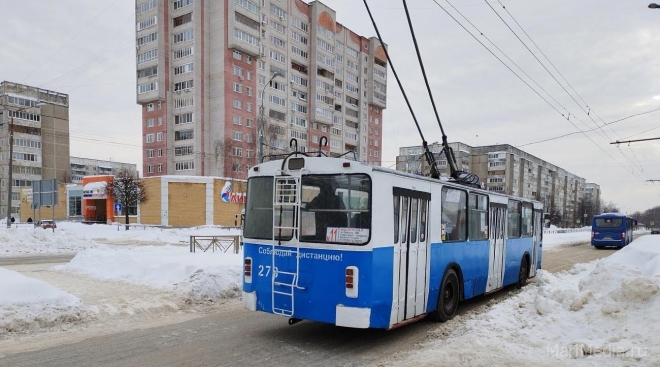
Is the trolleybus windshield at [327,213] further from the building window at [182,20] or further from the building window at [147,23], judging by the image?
the building window at [147,23]

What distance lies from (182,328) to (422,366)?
14.0 feet

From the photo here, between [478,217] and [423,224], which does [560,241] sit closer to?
[478,217]

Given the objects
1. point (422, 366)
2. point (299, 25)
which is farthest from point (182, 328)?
point (299, 25)

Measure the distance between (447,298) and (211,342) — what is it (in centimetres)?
440

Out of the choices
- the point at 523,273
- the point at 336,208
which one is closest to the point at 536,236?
the point at 523,273

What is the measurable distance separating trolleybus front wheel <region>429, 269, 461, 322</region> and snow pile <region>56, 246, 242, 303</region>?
4.63 meters

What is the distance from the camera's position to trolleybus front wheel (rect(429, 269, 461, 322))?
7.68 m

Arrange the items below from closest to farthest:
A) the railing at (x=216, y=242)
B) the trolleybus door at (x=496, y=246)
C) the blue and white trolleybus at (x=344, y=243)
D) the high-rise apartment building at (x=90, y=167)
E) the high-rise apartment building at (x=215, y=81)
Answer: the blue and white trolleybus at (x=344, y=243) < the trolleybus door at (x=496, y=246) < the railing at (x=216, y=242) < the high-rise apartment building at (x=215, y=81) < the high-rise apartment building at (x=90, y=167)

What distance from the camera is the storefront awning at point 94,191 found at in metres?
50.2

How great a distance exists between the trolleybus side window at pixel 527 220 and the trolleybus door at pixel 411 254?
6.39 meters

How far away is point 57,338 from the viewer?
6.46m

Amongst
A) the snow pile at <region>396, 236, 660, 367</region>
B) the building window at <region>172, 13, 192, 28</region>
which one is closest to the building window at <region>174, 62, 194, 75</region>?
the building window at <region>172, 13, 192, 28</region>

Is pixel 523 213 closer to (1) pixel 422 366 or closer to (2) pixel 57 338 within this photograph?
(1) pixel 422 366

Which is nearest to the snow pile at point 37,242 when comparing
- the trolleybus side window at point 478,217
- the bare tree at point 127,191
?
the bare tree at point 127,191
